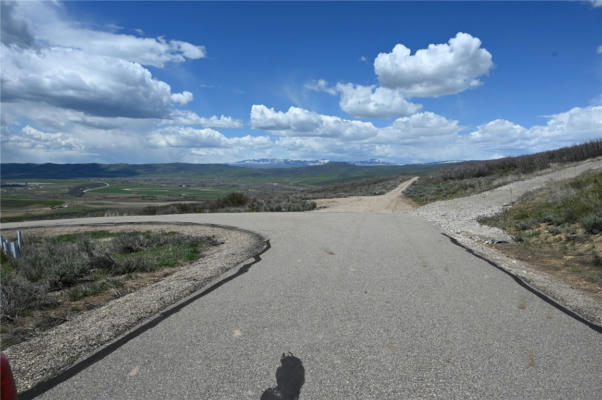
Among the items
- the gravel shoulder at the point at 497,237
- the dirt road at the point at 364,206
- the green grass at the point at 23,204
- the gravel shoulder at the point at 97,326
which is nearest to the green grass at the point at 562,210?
the gravel shoulder at the point at 497,237

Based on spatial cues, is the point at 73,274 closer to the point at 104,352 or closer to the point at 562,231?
the point at 104,352

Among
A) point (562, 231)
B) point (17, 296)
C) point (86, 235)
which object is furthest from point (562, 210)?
point (86, 235)

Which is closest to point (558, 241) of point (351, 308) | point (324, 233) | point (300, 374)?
point (324, 233)

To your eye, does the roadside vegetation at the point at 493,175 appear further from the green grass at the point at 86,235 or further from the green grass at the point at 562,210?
the green grass at the point at 86,235

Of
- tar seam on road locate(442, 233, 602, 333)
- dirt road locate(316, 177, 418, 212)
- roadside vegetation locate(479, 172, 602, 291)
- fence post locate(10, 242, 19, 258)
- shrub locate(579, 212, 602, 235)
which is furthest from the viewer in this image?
dirt road locate(316, 177, 418, 212)

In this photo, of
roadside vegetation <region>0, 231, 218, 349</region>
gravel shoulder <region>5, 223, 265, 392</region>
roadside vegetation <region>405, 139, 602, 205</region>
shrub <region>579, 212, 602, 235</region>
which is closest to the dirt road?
roadside vegetation <region>405, 139, 602, 205</region>

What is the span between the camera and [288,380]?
3.44 m

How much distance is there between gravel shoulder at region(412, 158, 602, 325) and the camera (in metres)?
5.60

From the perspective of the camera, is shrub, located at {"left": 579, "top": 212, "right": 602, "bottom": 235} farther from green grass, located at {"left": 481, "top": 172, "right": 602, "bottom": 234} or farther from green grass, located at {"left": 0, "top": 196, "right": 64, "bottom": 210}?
green grass, located at {"left": 0, "top": 196, "right": 64, "bottom": 210}

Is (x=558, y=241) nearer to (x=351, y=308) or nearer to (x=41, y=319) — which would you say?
(x=351, y=308)

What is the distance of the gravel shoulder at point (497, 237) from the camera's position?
5603mm

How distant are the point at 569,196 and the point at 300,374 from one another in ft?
48.7

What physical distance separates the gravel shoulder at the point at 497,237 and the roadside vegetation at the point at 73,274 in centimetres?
772

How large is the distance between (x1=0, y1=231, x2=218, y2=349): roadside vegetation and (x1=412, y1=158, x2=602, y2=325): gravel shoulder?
7.72 m
